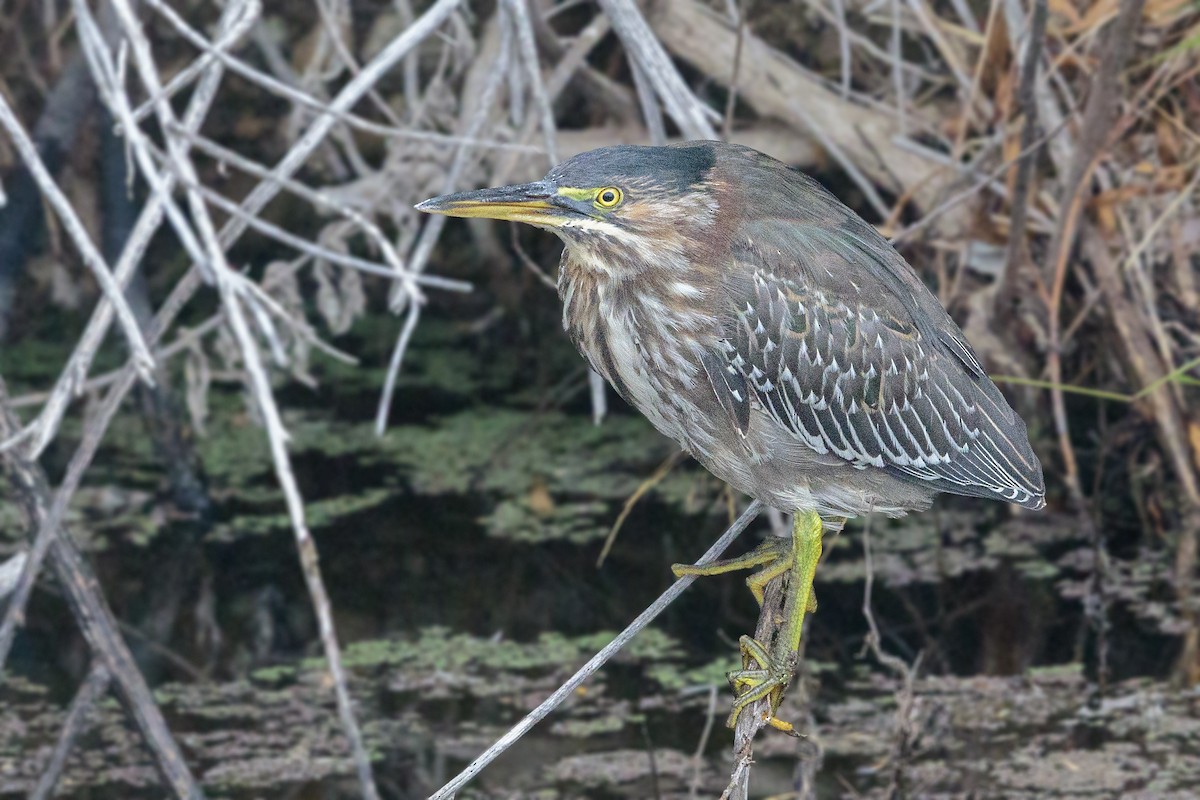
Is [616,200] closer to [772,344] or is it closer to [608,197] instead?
[608,197]

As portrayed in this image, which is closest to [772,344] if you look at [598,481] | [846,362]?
[846,362]

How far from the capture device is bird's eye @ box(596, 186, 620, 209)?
2291 mm

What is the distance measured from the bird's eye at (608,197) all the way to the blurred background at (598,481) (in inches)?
28.5

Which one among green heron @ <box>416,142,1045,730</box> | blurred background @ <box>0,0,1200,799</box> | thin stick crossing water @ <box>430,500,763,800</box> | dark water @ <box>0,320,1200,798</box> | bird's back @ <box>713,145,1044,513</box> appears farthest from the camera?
dark water @ <box>0,320,1200,798</box>

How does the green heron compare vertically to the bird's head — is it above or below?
below

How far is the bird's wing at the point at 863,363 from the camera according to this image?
2.48 m

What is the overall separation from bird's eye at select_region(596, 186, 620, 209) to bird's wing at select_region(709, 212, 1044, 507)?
238 millimetres

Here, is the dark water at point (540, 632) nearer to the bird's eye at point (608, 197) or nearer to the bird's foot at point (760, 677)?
the bird's foot at point (760, 677)

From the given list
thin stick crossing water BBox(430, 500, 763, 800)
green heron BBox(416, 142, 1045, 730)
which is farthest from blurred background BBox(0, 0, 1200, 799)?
thin stick crossing water BBox(430, 500, 763, 800)

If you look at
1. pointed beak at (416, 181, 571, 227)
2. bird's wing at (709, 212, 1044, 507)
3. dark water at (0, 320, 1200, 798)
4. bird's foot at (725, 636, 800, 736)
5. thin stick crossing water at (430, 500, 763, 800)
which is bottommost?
dark water at (0, 320, 1200, 798)

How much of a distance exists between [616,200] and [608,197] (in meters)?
0.02

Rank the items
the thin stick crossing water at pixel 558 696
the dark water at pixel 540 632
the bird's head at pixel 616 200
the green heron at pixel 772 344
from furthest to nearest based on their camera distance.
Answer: the dark water at pixel 540 632 < the green heron at pixel 772 344 < the bird's head at pixel 616 200 < the thin stick crossing water at pixel 558 696

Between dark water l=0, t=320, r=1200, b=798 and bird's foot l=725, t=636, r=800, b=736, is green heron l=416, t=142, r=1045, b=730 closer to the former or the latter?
bird's foot l=725, t=636, r=800, b=736

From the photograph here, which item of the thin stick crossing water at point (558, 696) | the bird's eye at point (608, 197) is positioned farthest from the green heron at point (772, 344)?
the thin stick crossing water at point (558, 696)
